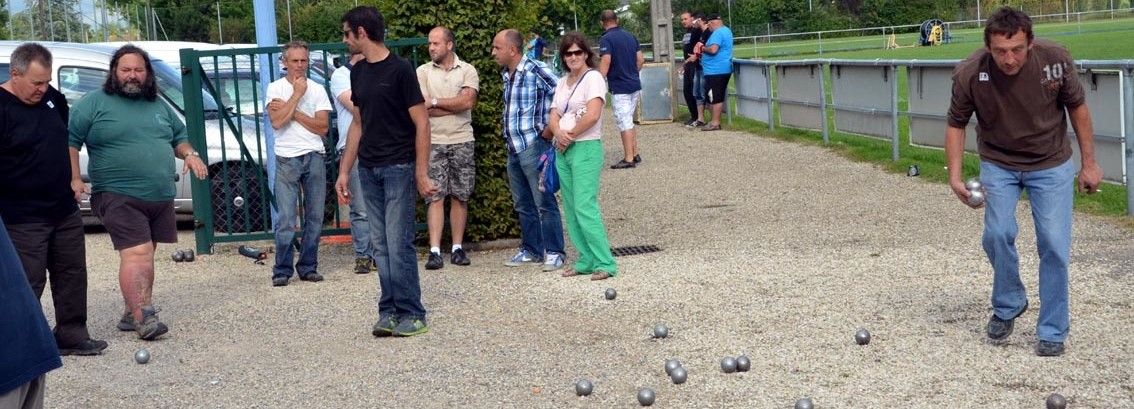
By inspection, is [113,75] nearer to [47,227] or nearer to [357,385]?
[47,227]

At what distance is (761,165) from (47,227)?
31.9ft

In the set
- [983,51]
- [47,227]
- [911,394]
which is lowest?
[911,394]

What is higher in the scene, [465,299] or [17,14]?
[17,14]

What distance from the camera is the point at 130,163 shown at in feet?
27.5

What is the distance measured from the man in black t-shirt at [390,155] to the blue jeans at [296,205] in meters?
2.12

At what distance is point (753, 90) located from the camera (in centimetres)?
2169

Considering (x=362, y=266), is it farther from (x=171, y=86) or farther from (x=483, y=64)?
(x=171, y=86)

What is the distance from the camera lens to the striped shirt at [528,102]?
1010 centimetres

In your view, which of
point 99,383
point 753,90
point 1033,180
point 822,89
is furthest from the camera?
point 753,90

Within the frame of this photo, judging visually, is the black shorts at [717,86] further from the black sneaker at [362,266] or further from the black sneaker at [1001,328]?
the black sneaker at [1001,328]

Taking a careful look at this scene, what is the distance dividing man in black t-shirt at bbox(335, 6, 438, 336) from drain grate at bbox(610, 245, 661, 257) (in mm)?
2872

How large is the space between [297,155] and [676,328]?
3500mm

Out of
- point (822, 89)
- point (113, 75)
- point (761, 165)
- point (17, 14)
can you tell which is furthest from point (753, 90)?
point (17, 14)

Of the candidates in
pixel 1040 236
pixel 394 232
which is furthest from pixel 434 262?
pixel 1040 236
